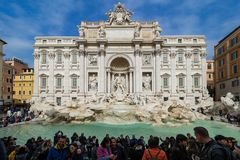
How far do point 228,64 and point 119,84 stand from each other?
59.5 ft

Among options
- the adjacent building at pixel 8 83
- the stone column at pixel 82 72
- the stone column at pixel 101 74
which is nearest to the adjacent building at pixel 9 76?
the adjacent building at pixel 8 83

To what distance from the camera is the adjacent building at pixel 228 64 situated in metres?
35.9

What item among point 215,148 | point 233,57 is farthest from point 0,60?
point 215,148

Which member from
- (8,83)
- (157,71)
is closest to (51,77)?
(8,83)

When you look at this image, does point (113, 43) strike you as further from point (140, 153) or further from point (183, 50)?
point (140, 153)

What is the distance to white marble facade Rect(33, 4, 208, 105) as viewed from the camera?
38.8 meters

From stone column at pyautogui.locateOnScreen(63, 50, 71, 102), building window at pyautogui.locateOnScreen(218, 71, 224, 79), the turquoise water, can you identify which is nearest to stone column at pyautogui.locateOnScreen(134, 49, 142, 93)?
stone column at pyautogui.locateOnScreen(63, 50, 71, 102)

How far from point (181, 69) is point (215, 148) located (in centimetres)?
3780

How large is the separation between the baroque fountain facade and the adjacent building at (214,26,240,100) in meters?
3.85

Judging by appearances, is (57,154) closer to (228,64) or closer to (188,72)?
(188,72)

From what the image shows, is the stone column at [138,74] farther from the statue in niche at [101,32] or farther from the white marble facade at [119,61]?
the statue in niche at [101,32]

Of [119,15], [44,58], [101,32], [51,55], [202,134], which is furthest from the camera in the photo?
[119,15]

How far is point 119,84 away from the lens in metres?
38.9

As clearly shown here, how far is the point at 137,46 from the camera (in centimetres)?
3866
